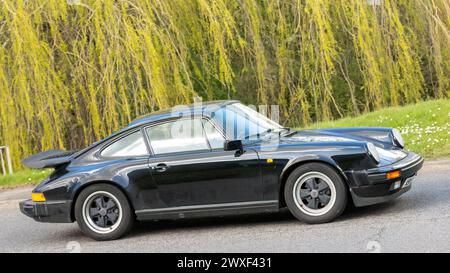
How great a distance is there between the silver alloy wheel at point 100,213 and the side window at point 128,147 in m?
0.47

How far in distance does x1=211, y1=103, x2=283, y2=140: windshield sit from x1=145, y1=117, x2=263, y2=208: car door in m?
0.12

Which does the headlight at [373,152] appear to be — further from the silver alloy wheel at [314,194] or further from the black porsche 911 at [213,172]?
the silver alloy wheel at [314,194]

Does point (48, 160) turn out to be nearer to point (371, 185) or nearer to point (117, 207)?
point (117, 207)

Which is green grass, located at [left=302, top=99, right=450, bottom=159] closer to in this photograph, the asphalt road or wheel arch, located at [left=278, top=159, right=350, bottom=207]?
the asphalt road

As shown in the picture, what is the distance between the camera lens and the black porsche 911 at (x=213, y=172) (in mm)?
6812

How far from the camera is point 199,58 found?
47.6ft

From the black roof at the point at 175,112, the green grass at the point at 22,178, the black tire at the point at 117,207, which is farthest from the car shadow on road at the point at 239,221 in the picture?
the green grass at the point at 22,178

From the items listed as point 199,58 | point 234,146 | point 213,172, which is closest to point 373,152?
point 234,146

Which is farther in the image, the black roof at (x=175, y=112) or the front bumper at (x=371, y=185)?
the black roof at (x=175, y=112)

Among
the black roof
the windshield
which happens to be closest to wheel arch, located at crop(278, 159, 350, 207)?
the windshield

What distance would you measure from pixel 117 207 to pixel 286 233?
174cm

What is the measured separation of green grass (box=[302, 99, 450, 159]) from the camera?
10.5m

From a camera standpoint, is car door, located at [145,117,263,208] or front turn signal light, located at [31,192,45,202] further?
front turn signal light, located at [31,192,45,202]
